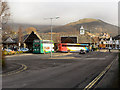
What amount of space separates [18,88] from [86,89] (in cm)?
410

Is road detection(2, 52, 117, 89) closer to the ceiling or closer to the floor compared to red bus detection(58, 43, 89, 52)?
closer to the floor

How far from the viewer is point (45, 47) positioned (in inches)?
1829

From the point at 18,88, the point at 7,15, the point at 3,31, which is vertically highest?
the point at 7,15

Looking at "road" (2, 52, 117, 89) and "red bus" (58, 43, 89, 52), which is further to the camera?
"red bus" (58, 43, 89, 52)

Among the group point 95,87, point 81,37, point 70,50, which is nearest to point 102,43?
point 81,37

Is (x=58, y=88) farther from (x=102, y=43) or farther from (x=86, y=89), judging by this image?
(x=102, y=43)

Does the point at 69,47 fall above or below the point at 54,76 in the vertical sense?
above

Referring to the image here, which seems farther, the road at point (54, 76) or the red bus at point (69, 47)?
the red bus at point (69, 47)

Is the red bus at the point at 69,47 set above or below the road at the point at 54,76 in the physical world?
above

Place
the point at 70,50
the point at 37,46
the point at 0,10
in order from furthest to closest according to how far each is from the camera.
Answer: the point at 70,50 < the point at 37,46 < the point at 0,10

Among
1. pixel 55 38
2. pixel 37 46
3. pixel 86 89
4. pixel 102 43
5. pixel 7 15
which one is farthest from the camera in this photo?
pixel 102 43

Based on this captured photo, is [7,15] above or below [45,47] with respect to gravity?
above

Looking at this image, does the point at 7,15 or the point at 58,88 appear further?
the point at 7,15

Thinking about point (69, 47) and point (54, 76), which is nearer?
point (54, 76)
